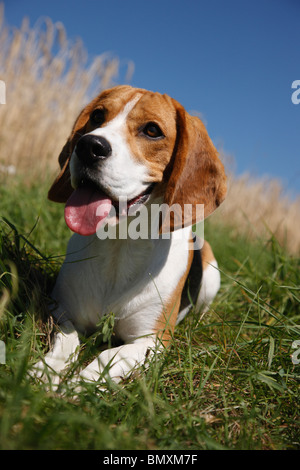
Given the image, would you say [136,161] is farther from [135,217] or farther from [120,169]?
[135,217]

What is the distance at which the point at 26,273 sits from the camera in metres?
2.63

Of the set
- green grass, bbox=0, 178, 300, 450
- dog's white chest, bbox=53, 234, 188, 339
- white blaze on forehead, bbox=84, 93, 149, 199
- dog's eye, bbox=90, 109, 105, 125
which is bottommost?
green grass, bbox=0, 178, 300, 450

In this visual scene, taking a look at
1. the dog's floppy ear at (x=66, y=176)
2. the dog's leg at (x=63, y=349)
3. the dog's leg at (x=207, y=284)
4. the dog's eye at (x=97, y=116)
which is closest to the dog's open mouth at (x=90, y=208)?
the dog's floppy ear at (x=66, y=176)

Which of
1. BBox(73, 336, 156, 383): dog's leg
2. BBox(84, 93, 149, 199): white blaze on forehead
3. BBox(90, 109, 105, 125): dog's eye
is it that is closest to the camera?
BBox(73, 336, 156, 383): dog's leg

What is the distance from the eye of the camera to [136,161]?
2.24 metres

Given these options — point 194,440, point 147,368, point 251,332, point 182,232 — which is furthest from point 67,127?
point 194,440

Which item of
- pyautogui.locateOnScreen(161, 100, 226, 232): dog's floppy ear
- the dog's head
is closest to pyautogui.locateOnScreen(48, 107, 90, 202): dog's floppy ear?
the dog's head

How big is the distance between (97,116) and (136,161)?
20.8 inches

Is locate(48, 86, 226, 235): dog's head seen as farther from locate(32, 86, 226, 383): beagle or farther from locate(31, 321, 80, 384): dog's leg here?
locate(31, 321, 80, 384): dog's leg

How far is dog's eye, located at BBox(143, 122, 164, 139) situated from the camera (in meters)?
2.41

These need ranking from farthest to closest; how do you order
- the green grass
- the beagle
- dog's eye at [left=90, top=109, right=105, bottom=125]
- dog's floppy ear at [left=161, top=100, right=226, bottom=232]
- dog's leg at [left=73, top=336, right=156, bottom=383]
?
dog's eye at [left=90, top=109, right=105, bottom=125], dog's floppy ear at [left=161, top=100, right=226, bottom=232], the beagle, dog's leg at [left=73, top=336, right=156, bottom=383], the green grass

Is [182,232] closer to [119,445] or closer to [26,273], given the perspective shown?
[26,273]
